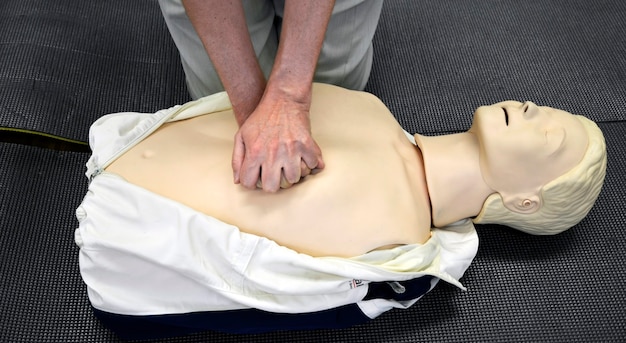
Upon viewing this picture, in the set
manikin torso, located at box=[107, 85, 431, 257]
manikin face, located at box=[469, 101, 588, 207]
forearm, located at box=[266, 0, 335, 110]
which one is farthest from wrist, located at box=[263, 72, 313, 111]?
manikin face, located at box=[469, 101, 588, 207]

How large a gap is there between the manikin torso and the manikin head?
0.56ft

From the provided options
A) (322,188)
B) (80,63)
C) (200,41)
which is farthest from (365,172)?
(80,63)

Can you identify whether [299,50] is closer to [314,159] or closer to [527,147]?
[314,159]

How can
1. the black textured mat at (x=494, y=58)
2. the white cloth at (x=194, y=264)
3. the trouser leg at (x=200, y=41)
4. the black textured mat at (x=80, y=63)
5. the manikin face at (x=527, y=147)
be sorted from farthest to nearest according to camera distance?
the black textured mat at (x=494, y=58)
the black textured mat at (x=80, y=63)
the trouser leg at (x=200, y=41)
the manikin face at (x=527, y=147)
the white cloth at (x=194, y=264)

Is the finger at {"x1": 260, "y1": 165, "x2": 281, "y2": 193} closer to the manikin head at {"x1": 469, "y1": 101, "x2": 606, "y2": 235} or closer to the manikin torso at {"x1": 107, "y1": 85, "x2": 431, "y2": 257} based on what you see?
the manikin torso at {"x1": 107, "y1": 85, "x2": 431, "y2": 257}

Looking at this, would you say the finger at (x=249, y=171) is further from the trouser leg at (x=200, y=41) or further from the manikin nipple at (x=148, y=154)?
the trouser leg at (x=200, y=41)

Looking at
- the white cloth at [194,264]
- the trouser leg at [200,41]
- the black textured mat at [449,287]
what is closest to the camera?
the white cloth at [194,264]

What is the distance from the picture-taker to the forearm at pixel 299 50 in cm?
122

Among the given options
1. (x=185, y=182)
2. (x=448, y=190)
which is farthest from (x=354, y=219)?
(x=185, y=182)

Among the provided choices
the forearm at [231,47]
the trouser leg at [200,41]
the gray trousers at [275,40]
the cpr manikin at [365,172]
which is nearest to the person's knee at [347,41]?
the gray trousers at [275,40]

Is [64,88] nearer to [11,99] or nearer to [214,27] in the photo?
[11,99]

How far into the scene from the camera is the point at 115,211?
118cm

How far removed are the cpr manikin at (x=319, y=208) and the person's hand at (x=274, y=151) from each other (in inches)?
1.6

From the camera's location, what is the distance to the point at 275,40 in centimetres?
171
